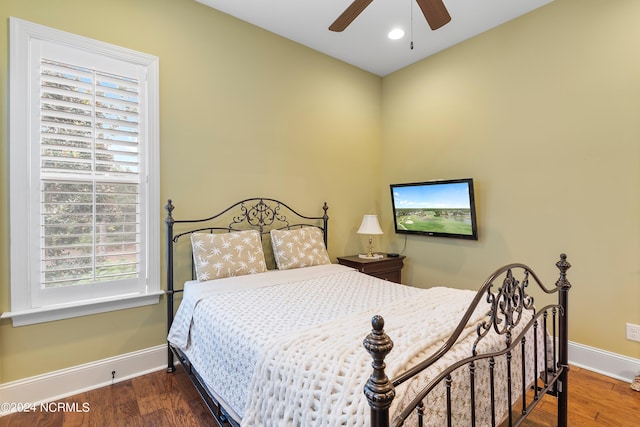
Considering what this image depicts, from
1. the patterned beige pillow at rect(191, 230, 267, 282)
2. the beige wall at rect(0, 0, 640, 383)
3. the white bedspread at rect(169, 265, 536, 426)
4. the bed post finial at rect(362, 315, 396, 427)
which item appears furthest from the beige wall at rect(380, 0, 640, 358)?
the bed post finial at rect(362, 315, 396, 427)

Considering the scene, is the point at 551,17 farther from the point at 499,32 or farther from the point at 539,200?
the point at 539,200

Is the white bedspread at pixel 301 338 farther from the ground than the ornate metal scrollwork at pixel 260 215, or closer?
closer

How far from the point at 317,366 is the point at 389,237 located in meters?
3.23

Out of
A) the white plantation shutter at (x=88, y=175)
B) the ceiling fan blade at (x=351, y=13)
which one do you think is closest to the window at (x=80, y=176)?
the white plantation shutter at (x=88, y=175)

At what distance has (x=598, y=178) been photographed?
2.55m

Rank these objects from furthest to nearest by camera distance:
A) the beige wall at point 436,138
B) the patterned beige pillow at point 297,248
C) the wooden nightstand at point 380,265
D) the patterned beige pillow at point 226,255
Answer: the wooden nightstand at point 380,265
the patterned beige pillow at point 297,248
the patterned beige pillow at point 226,255
the beige wall at point 436,138

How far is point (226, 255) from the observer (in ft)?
8.66

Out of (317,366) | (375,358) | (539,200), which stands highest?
(539,200)

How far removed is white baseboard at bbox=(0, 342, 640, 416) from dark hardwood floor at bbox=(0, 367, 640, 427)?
0.22ft

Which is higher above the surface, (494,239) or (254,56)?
(254,56)

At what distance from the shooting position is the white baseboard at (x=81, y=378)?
2.10 metres

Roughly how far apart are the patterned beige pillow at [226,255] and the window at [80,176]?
1.25 ft

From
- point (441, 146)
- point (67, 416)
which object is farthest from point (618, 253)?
point (67, 416)

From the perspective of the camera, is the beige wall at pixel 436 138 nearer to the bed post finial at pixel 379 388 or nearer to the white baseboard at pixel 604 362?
the white baseboard at pixel 604 362
